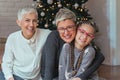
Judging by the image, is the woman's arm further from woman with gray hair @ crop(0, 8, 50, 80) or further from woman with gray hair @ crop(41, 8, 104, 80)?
woman with gray hair @ crop(0, 8, 50, 80)

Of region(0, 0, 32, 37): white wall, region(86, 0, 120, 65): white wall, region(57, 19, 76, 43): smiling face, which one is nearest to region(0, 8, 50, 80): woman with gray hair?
region(57, 19, 76, 43): smiling face

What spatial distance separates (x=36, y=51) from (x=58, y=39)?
0.77ft

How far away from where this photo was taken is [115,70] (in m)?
3.99

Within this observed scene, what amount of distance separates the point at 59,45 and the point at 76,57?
6.9 inches

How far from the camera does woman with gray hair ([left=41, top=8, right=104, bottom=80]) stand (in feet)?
6.78

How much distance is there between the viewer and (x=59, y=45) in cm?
216

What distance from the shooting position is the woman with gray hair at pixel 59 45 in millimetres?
2066

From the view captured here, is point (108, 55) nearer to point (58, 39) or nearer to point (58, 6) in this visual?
point (58, 6)

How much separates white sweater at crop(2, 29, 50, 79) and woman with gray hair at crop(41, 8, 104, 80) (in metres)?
0.09

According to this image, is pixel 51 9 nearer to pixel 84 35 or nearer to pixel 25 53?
pixel 25 53

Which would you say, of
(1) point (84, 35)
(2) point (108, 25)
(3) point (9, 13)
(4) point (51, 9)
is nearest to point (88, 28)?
(1) point (84, 35)

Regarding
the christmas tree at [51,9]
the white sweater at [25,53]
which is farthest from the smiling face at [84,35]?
the christmas tree at [51,9]

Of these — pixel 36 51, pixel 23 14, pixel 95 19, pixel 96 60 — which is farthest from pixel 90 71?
pixel 95 19

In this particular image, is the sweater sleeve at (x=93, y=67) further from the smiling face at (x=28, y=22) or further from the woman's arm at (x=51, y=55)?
the smiling face at (x=28, y=22)
